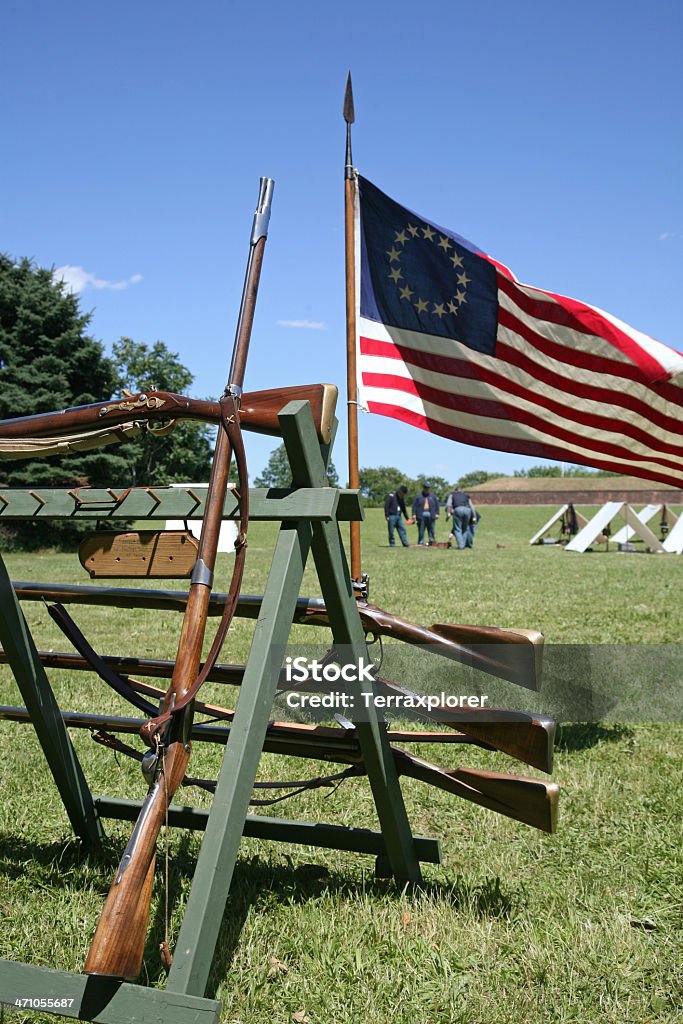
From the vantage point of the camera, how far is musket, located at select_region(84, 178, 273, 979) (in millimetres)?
1740

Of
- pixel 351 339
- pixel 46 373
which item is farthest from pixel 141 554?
pixel 46 373

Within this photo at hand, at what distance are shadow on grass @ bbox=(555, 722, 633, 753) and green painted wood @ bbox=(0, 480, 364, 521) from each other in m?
3.27

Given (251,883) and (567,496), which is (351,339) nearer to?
(251,883)

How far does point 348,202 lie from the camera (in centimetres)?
426

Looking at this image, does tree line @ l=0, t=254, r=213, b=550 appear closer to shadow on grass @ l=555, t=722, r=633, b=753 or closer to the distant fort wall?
shadow on grass @ l=555, t=722, r=633, b=753

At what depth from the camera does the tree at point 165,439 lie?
42.8 m

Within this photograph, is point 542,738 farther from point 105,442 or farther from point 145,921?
point 105,442

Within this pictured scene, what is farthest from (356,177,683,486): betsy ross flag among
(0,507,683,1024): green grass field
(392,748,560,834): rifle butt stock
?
(392,748,560,834): rifle butt stock

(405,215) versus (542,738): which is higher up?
(405,215)

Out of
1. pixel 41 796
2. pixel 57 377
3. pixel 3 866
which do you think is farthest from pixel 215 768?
pixel 57 377

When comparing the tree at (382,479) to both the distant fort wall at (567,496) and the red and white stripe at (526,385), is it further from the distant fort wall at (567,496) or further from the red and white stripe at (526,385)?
the red and white stripe at (526,385)

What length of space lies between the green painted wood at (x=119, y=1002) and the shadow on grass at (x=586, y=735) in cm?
365

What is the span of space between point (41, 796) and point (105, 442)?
7.78 ft

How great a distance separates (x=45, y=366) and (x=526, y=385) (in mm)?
20813
